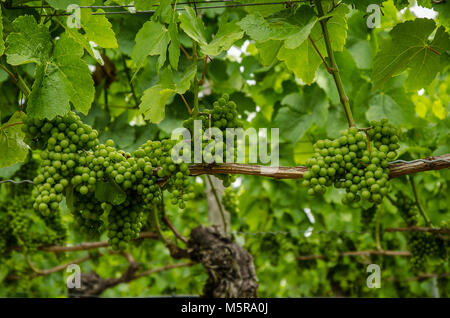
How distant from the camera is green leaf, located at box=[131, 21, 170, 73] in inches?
50.1

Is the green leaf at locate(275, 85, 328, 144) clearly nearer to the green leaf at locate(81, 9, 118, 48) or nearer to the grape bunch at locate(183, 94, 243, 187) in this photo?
the grape bunch at locate(183, 94, 243, 187)

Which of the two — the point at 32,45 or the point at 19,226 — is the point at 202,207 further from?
the point at 32,45

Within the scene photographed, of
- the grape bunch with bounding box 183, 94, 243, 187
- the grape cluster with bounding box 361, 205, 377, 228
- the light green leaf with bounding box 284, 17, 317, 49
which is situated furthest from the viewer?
the grape cluster with bounding box 361, 205, 377, 228

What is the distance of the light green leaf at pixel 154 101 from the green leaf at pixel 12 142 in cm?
43

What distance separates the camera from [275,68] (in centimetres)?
278

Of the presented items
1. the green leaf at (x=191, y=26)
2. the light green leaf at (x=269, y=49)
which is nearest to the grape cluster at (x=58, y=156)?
the green leaf at (x=191, y=26)

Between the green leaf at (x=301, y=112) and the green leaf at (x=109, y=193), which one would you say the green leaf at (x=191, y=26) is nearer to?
the green leaf at (x=109, y=193)

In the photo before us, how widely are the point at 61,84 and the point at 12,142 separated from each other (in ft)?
1.22

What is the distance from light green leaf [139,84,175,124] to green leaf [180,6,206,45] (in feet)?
0.61

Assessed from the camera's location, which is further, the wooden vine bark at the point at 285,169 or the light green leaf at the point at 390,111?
the light green leaf at the point at 390,111

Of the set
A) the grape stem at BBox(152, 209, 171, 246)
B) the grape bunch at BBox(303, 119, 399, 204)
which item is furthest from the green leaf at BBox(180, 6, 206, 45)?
the grape stem at BBox(152, 209, 171, 246)

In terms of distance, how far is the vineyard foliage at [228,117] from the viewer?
3.93 feet

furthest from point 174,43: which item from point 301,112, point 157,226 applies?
point 157,226

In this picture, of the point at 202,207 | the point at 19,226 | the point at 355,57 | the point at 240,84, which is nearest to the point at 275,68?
the point at 240,84
